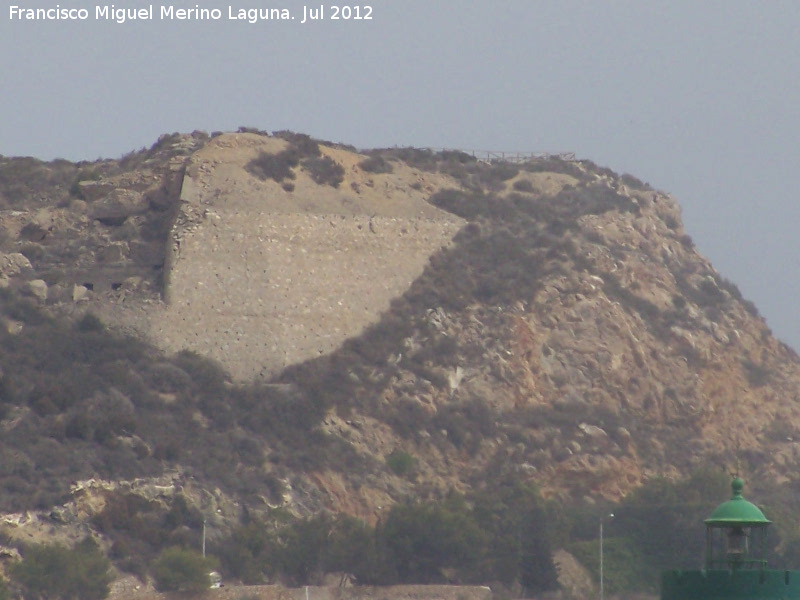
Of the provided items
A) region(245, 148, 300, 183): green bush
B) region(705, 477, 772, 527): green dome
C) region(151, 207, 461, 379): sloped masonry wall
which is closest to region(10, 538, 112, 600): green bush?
region(151, 207, 461, 379): sloped masonry wall

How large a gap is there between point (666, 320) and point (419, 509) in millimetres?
16974

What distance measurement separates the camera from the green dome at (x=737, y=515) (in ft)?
34.7

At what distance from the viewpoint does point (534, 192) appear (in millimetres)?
61375

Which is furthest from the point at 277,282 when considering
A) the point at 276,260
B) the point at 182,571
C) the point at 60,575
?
the point at 60,575

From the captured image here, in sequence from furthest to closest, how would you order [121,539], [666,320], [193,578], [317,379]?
1. [666,320]
2. [317,379]
3. [121,539]
4. [193,578]

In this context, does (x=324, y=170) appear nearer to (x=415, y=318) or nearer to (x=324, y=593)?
(x=415, y=318)

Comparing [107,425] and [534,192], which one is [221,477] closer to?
[107,425]

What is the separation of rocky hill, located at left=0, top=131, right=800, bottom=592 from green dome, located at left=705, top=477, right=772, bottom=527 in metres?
31.5

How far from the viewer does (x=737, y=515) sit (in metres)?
10.7

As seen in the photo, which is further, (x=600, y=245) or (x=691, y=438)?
(x=600, y=245)

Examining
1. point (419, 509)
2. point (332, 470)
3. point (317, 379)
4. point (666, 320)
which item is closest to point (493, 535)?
point (419, 509)

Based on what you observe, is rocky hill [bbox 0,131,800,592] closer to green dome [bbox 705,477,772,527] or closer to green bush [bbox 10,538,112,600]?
green bush [bbox 10,538,112,600]

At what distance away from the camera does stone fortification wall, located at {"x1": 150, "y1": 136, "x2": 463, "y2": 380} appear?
48.8 m

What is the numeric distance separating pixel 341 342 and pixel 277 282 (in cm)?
269
